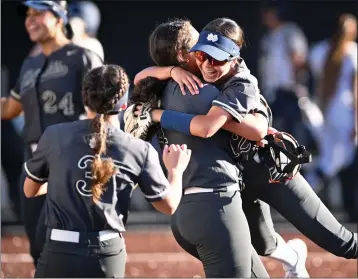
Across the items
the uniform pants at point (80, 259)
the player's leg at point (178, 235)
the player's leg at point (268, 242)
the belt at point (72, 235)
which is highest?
the belt at point (72, 235)

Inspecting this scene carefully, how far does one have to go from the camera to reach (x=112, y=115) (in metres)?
4.41

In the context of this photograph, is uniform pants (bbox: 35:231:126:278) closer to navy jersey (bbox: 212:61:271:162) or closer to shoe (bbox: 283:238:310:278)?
navy jersey (bbox: 212:61:271:162)

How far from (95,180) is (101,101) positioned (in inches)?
14.2

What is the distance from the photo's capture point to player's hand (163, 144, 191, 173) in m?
4.41

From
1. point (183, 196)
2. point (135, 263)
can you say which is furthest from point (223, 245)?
point (135, 263)

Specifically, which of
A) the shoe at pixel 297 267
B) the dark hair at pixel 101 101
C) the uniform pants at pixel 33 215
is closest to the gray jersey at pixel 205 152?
the dark hair at pixel 101 101

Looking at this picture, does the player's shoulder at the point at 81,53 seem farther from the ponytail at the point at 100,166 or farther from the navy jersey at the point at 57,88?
the ponytail at the point at 100,166

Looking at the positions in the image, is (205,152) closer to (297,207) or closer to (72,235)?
(297,207)

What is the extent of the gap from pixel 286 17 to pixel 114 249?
719cm

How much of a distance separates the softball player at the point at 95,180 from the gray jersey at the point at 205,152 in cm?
27

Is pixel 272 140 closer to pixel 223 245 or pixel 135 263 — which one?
pixel 223 245

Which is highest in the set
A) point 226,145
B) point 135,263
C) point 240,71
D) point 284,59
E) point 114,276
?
point 240,71

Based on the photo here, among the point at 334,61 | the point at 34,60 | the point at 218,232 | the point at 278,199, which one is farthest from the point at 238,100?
the point at 334,61

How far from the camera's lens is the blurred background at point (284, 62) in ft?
35.7
